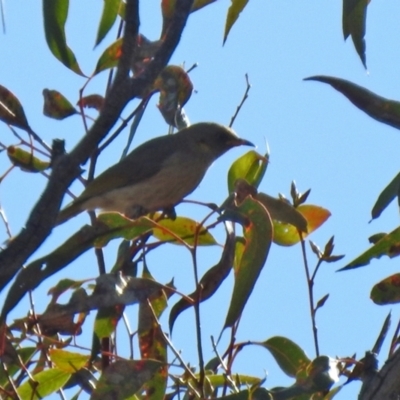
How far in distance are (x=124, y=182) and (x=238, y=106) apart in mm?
2216

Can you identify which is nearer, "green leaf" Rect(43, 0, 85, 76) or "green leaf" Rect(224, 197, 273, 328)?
"green leaf" Rect(224, 197, 273, 328)

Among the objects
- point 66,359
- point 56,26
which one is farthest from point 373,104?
point 66,359

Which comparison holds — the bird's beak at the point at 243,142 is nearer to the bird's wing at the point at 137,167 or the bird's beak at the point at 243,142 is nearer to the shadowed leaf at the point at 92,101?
the bird's wing at the point at 137,167

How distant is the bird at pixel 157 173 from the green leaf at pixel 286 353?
7.98 ft

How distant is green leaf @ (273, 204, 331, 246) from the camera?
2.68 m

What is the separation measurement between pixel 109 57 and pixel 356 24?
967 mm

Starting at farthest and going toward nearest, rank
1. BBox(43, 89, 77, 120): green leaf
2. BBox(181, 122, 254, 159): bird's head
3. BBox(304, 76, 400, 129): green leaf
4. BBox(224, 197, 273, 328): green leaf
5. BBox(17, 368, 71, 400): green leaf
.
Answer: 1. BBox(181, 122, 254, 159): bird's head
2. BBox(43, 89, 77, 120): green leaf
3. BBox(17, 368, 71, 400): green leaf
4. BBox(224, 197, 273, 328): green leaf
5. BBox(304, 76, 400, 129): green leaf

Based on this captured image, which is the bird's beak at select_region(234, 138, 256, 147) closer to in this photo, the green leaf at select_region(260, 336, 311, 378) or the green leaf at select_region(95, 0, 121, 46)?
the green leaf at select_region(95, 0, 121, 46)

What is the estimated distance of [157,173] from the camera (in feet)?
18.7

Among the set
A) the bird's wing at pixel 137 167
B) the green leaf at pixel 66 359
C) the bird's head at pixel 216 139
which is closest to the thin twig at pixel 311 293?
the green leaf at pixel 66 359

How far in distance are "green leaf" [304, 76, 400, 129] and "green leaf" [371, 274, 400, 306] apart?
533 millimetres

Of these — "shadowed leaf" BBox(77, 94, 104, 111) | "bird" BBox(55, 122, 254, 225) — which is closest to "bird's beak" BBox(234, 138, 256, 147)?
"bird" BBox(55, 122, 254, 225)

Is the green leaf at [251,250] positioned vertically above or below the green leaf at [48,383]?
above

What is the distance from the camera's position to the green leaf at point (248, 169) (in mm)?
3125
